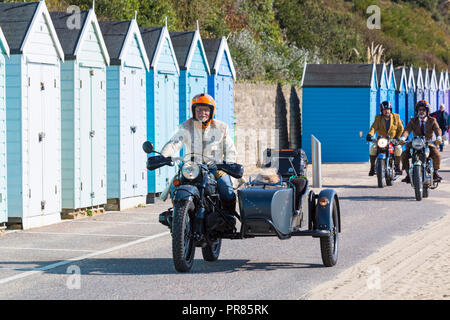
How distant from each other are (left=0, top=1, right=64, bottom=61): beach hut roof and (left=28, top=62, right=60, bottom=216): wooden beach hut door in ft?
1.22

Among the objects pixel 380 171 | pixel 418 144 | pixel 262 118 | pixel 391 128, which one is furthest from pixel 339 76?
pixel 418 144

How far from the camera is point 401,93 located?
3778 cm

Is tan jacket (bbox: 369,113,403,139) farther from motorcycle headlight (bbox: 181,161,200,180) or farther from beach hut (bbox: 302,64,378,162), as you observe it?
motorcycle headlight (bbox: 181,161,200,180)

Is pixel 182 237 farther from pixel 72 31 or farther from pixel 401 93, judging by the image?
pixel 401 93

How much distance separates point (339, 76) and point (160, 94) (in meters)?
13.7

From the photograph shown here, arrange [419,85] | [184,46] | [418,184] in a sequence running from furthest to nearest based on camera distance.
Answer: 1. [419,85]
2. [184,46]
3. [418,184]

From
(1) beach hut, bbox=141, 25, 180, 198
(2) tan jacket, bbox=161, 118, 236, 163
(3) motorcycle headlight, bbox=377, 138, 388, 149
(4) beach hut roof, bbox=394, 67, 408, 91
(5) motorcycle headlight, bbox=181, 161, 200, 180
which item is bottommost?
(5) motorcycle headlight, bbox=181, 161, 200, 180

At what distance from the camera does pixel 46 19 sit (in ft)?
46.3

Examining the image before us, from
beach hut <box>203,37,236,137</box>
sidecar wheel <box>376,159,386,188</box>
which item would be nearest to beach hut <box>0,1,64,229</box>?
beach hut <box>203,37,236,137</box>

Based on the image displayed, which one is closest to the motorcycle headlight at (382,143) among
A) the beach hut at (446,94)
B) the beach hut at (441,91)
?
the beach hut at (441,91)

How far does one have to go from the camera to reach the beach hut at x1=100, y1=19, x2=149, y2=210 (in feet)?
53.0

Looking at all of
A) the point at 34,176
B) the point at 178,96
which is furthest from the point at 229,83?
the point at 34,176
